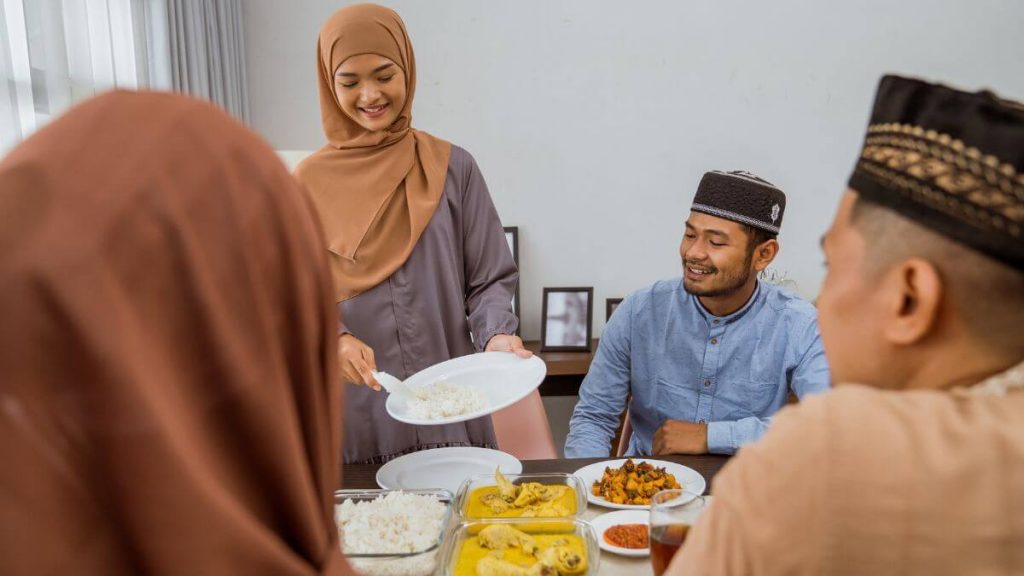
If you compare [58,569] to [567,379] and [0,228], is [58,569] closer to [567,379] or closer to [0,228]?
[0,228]

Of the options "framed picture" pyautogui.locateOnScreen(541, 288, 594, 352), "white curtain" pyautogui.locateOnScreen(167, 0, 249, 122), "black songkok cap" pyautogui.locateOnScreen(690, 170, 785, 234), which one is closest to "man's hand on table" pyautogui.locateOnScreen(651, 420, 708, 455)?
"black songkok cap" pyautogui.locateOnScreen(690, 170, 785, 234)

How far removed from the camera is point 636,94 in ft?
11.8

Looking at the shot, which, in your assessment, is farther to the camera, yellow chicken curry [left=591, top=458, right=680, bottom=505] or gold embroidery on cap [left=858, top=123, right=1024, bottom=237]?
yellow chicken curry [left=591, top=458, right=680, bottom=505]

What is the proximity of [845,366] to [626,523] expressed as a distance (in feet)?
2.21

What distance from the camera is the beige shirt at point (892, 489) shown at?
22.5 inches

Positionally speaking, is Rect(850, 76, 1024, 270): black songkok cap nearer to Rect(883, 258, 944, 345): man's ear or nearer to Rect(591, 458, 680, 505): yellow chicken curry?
Rect(883, 258, 944, 345): man's ear

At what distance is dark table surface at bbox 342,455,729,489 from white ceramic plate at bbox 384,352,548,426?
0.14 metres

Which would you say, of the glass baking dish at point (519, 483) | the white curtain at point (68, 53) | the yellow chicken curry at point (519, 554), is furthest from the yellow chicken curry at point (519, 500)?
the white curtain at point (68, 53)

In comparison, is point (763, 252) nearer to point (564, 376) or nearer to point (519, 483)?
point (519, 483)

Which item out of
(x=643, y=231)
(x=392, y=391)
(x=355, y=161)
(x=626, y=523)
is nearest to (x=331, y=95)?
(x=355, y=161)

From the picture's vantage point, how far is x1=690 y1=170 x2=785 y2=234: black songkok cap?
82.2 inches

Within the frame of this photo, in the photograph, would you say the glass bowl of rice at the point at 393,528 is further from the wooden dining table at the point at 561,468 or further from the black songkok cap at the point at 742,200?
the black songkok cap at the point at 742,200

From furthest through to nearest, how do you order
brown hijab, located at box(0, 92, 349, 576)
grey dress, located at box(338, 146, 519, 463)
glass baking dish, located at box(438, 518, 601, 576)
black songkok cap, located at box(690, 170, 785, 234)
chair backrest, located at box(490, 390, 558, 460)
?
1. chair backrest, located at box(490, 390, 558, 460)
2. black songkok cap, located at box(690, 170, 785, 234)
3. grey dress, located at box(338, 146, 519, 463)
4. glass baking dish, located at box(438, 518, 601, 576)
5. brown hijab, located at box(0, 92, 349, 576)

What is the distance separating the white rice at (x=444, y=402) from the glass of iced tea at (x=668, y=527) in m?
0.59
